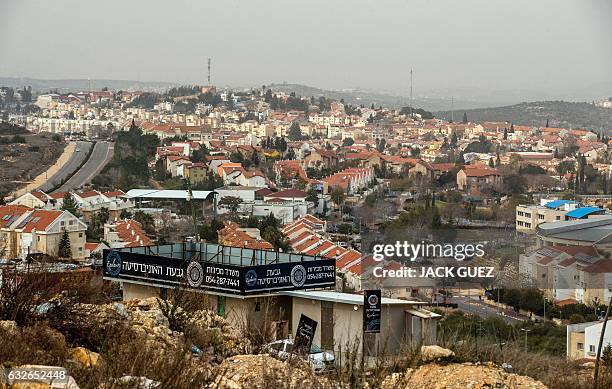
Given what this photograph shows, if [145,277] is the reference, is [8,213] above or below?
below

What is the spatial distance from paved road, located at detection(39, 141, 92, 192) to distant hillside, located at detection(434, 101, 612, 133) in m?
17.3

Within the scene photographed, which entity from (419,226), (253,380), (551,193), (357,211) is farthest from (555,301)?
(551,193)

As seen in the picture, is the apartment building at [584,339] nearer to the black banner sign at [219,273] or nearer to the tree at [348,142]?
the black banner sign at [219,273]

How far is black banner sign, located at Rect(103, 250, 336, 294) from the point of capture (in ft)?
14.9

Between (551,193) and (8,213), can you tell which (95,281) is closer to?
(8,213)

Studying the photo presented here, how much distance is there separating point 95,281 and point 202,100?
130ft

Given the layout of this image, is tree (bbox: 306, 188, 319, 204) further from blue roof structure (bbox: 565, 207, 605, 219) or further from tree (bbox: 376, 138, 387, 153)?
tree (bbox: 376, 138, 387, 153)

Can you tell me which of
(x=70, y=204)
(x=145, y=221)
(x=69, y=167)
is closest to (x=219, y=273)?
(x=145, y=221)

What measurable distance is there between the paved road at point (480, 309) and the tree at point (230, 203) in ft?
26.8

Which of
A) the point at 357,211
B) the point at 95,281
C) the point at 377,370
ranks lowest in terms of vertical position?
the point at 357,211

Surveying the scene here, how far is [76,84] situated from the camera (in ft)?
202

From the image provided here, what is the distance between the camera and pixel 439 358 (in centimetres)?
333

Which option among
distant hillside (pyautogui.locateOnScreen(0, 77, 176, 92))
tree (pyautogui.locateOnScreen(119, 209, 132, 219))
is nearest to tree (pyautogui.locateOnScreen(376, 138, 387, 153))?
tree (pyautogui.locateOnScreen(119, 209, 132, 219))

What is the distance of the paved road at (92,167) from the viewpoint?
1941cm
